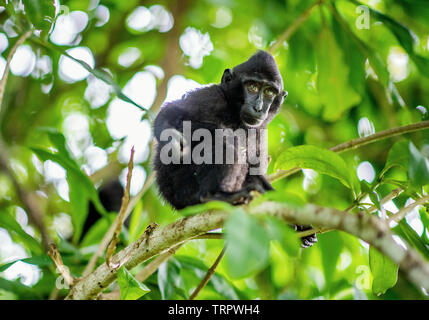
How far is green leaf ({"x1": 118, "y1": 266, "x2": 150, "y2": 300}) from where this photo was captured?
2910 mm

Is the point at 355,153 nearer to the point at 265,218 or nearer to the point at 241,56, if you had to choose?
the point at 241,56

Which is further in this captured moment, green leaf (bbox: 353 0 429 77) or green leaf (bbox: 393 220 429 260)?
green leaf (bbox: 353 0 429 77)

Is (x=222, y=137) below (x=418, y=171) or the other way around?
the other way around

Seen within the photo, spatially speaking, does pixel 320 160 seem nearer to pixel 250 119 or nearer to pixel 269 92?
pixel 250 119

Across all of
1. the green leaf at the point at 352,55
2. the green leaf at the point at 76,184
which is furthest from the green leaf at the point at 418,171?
the green leaf at the point at 76,184

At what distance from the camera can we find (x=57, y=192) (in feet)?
20.6

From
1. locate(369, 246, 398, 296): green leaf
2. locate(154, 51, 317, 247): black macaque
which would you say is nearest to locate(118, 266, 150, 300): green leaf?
locate(154, 51, 317, 247): black macaque

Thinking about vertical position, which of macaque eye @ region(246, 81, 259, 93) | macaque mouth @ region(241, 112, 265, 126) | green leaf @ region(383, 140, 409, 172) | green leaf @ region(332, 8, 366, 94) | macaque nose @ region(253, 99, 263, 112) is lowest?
green leaf @ region(383, 140, 409, 172)

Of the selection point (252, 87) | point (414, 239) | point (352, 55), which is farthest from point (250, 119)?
point (414, 239)

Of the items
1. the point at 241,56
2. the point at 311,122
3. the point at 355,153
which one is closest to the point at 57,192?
the point at 241,56

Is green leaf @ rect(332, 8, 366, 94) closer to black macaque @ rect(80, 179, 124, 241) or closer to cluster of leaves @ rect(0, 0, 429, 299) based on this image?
cluster of leaves @ rect(0, 0, 429, 299)

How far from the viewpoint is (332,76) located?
4.75 meters

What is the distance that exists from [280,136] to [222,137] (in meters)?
2.01
